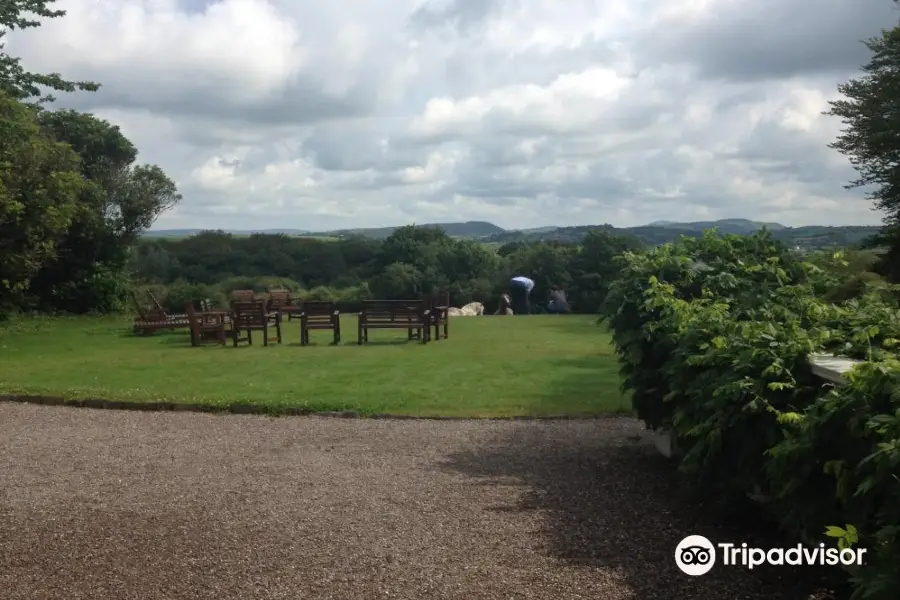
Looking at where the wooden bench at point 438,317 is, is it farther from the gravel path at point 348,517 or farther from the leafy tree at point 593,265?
the leafy tree at point 593,265

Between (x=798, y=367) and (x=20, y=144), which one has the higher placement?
(x=20, y=144)

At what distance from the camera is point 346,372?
44.6 ft

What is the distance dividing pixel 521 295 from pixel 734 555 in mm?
26536

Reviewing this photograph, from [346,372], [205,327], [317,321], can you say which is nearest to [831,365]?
[346,372]

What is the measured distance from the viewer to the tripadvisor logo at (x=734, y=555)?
14.4 ft

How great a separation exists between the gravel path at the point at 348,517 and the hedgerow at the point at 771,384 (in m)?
0.65

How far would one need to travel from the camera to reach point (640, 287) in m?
7.61

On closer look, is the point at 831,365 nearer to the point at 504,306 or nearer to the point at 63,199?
the point at 63,199

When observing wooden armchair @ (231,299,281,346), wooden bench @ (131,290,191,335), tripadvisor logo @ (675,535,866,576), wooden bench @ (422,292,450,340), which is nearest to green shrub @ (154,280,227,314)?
wooden bench @ (131,290,191,335)

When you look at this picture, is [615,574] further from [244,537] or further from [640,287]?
[640,287]

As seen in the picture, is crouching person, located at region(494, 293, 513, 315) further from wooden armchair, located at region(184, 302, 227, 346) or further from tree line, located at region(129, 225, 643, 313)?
wooden armchair, located at region(184, 302, 227, 346)

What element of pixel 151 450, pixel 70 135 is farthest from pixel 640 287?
pixel 70 135

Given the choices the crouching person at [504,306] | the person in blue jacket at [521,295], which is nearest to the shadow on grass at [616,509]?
the crouching person at [504,306]

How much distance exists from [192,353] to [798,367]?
13.7 metres
